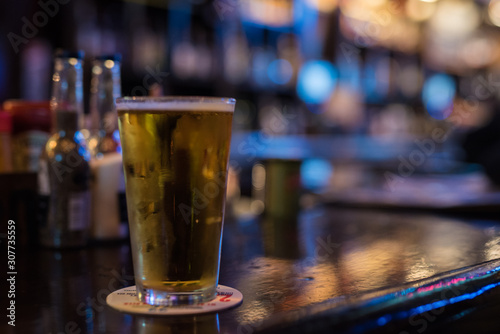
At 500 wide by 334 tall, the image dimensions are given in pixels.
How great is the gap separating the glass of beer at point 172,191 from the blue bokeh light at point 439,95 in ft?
25.7

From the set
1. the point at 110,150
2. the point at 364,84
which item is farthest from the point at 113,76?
the point at 364,84

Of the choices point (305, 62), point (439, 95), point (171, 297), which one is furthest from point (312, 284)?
point (439, 95)

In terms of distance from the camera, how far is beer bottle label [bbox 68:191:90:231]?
0.88m

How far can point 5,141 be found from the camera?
942 millimetres

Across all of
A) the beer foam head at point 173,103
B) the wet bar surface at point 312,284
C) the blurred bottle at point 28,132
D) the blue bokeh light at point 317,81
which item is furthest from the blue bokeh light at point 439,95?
the beer foam head at point 173,103

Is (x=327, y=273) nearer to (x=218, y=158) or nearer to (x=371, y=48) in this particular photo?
(x=218, y=158)

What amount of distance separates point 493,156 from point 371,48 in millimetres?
4721

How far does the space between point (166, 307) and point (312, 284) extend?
19 centimetres

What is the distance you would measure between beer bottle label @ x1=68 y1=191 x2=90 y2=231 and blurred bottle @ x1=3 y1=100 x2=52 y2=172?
0.15 m

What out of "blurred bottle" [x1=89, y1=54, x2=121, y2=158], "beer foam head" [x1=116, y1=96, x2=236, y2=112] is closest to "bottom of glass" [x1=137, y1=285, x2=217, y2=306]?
"beer foam head" [x1=116, y1=96, x2=236, y2=112]

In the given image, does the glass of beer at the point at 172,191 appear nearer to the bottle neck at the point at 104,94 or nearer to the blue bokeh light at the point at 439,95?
the bottle neck at the point at 104,94

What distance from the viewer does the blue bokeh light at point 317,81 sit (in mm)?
5574

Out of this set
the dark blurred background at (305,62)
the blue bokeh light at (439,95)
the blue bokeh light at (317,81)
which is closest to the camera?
the dark blurred background at (305,62)

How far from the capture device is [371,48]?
6.69 m
